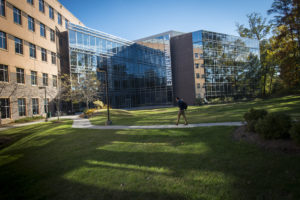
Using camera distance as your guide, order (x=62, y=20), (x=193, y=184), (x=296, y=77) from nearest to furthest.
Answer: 1. (x=193, y=184)
2. (x=296, y=77)
3. (x=62, y=20)

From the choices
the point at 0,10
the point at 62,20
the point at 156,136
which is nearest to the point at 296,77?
the point at 156,136

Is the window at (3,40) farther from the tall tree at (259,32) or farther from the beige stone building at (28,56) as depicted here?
the tall tree at (259,32)

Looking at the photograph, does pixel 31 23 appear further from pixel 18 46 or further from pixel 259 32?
pixel 259 32

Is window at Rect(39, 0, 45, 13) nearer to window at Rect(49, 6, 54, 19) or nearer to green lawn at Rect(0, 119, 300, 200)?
window at Rect(49, 6, 54, 19)

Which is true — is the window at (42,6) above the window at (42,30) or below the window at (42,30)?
above

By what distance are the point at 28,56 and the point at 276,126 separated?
93.7 feet

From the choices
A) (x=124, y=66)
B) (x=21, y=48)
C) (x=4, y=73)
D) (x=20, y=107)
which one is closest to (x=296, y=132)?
(x=4, y=73)

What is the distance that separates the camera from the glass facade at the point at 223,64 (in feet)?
123

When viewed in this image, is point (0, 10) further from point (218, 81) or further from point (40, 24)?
point (218, 81)

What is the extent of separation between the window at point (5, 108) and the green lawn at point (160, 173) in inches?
646

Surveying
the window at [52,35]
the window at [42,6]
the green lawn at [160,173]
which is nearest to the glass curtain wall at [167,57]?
the window at [52,35]

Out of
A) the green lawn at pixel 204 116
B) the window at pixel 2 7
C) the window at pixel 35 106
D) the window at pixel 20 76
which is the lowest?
the green lawn at pixel 204 116

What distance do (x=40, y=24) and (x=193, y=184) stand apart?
32291 millimetres

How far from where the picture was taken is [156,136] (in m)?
8.47
